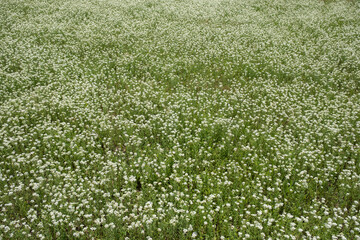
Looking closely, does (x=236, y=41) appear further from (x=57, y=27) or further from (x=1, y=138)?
(x=1, y=138)

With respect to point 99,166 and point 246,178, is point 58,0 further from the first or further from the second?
point 246,178

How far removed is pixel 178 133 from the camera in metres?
7.56

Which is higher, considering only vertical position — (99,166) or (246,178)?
(246,178)

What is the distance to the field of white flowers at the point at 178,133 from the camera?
4969 mm

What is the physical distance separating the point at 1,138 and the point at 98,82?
436cm

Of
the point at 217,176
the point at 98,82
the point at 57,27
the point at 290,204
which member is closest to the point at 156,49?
the point at 98,82

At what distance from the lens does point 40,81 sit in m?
10.4

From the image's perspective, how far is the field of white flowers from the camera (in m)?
4.97

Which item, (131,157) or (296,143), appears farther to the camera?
(296,143)

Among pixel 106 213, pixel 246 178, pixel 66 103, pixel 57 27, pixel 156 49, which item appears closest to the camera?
pixel 106 213

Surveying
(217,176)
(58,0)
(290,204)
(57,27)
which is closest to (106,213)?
(217,176)

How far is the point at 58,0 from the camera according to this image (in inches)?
942

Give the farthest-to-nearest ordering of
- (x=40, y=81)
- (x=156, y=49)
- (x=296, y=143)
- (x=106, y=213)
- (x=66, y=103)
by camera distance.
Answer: (x=156, y=49), (x=40, y=81), (x=66, y=103), (x=296, y=143), (x=106, y=213)

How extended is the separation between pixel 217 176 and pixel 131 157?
90.4 inches
